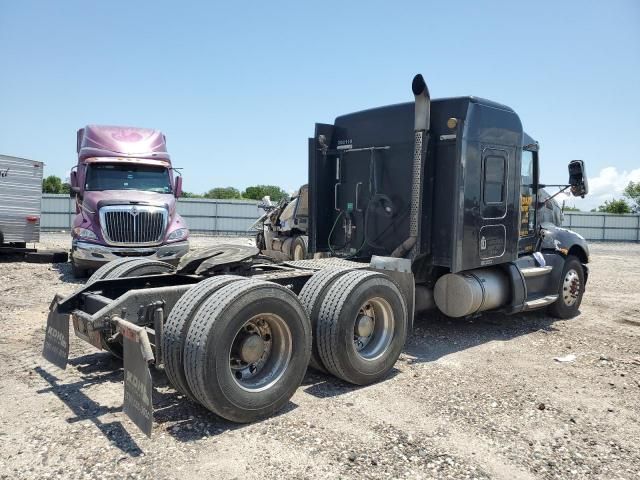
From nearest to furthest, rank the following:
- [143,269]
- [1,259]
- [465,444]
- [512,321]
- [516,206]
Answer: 1. [465,444]
2. [143,269]
3. [516,206]
4. [512,321]
5. [1,259]

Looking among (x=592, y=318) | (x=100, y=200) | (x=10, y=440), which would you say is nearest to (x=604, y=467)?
(x=10, y=440)

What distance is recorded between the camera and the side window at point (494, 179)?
668cm

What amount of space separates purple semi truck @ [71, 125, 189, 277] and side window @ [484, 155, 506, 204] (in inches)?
273

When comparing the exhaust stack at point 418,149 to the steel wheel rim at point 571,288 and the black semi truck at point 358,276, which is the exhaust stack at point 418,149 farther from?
the steel wheel rim at point 571,288

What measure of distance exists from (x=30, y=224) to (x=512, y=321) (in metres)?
13.0

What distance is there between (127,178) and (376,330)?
347 inches

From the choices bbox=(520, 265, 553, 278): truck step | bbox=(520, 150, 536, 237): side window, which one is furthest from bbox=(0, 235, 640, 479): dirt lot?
bbox=(520, 150, 536, 237): side window

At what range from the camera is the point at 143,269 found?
5.64 metres

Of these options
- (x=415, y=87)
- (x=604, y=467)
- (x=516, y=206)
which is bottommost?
(x=604, y=467)

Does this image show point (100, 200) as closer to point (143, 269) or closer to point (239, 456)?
point (143, 269)

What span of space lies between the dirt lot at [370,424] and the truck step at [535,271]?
126 centimetres

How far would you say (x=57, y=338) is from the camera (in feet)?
15.4

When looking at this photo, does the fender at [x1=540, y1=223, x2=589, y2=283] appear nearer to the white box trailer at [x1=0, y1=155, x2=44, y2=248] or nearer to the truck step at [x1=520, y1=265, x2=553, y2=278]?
the truck step at [x1=520, y1=265, x2=553, y2=278]

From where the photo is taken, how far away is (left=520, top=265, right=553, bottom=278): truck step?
747 centimetres
